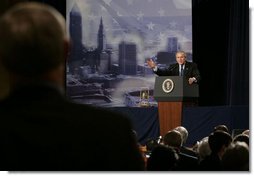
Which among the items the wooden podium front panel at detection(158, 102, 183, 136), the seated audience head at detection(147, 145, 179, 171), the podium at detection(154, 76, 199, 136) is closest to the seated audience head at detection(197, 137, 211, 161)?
the seated audience head at detection(147, 145, 179, 171)

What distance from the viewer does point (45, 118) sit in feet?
2.87

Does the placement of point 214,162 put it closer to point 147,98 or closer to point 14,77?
point 14,77

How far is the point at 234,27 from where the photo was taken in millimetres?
9000

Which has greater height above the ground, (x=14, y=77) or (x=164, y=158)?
(x=14, y=77)

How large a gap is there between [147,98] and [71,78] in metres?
1.56

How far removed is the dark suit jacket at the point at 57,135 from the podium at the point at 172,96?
5479mm

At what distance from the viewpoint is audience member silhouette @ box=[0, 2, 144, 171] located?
0.86 meters

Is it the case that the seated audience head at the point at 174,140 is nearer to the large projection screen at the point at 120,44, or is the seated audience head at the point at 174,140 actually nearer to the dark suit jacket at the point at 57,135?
the dark suit jacket at the point at 57,135

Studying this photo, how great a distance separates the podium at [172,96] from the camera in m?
6.39

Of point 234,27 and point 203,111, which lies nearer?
point 203,111

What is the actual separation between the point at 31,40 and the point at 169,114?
228 inches

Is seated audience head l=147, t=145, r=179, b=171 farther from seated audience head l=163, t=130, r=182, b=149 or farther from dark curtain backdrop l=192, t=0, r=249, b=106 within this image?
dark curtain backdrop l=192, t=0, r=249, b=106

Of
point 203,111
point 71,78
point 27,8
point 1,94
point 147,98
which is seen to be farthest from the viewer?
point 71,78

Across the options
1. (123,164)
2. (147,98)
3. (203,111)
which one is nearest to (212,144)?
(123,164)
